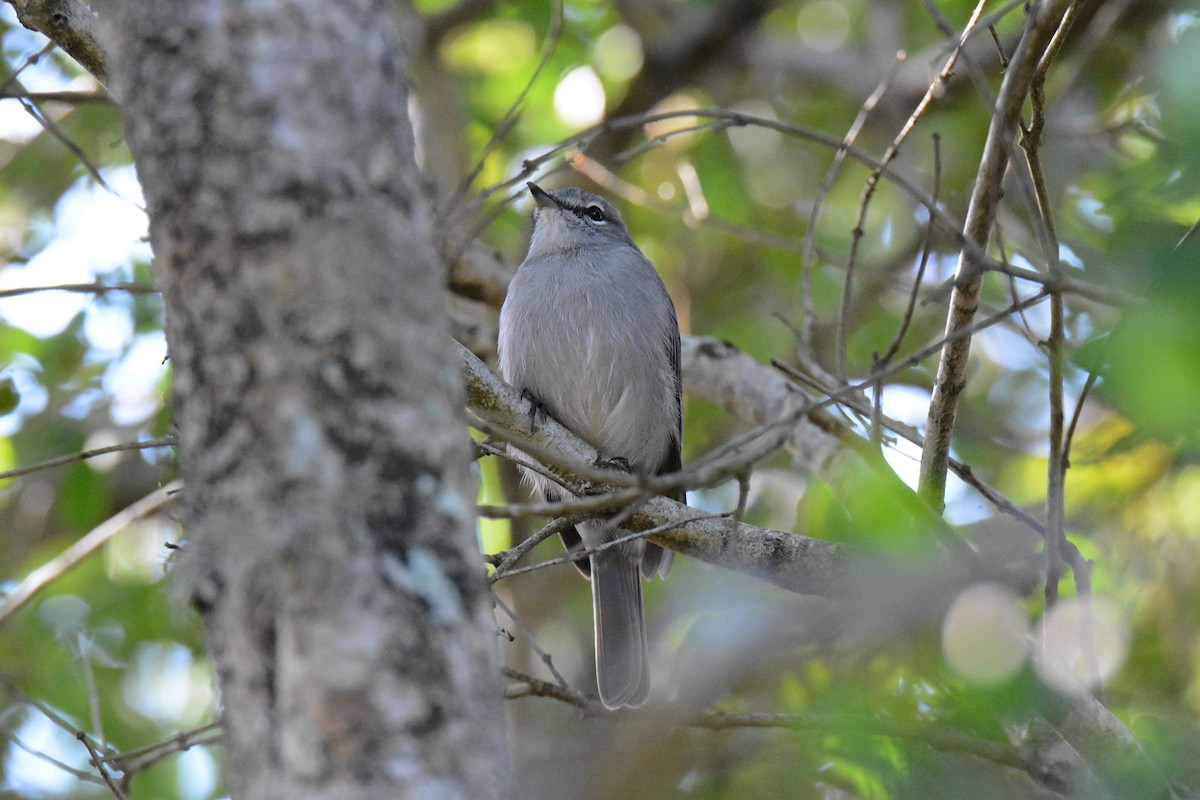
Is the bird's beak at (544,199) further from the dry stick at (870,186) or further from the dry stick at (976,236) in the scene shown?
the dry stick at (976,236)

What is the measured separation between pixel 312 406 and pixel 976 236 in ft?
7.84

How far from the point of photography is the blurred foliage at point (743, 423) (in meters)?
3.60

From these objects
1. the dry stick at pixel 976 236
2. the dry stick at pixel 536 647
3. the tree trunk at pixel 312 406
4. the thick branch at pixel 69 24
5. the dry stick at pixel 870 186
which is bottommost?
the tree trunk at pixel 312 406

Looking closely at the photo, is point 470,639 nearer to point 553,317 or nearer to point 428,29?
point 553,317

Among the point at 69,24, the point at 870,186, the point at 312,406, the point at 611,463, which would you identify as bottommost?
the point at 312,406

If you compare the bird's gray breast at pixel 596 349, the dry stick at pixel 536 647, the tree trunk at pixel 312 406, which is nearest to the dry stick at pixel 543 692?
the dry stick at pixel 536 647

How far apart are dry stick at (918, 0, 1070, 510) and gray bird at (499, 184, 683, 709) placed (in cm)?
245

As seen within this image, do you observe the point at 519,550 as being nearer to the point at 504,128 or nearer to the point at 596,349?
the point at 504,128

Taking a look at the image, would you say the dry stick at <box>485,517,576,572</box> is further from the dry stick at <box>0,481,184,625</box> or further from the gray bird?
the dry stick at <box>0,481,184,625</box>

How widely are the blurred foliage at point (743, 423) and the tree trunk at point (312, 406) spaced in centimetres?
38

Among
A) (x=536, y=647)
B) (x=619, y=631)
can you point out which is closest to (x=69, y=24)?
(x=536, y=647)

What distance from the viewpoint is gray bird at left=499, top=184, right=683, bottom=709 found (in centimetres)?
598

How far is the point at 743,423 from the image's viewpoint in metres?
7.29

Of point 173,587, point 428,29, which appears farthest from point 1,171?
point 173,587
